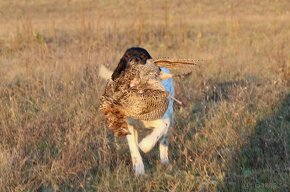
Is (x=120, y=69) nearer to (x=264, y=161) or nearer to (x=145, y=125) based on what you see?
(x=145, y=125)

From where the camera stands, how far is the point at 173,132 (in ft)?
18.9

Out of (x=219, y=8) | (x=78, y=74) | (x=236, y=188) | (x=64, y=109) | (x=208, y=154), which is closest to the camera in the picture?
(x=236, y=188)

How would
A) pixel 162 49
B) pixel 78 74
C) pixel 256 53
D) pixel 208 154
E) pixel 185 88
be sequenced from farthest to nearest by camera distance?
pixel 162 49 < pixel 256 53 < pixel 78 74 < pixel 185 88 < pixel 208 154

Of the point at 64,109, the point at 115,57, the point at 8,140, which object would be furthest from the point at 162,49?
the point at 8,140

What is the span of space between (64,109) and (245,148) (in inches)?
93.3

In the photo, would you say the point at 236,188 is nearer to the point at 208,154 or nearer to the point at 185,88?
the point at 208,154

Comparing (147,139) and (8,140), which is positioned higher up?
(147,139)

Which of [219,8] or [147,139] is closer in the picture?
[147,139]

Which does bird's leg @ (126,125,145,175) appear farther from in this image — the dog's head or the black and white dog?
the dog's head

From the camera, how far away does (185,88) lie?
24.9 ft

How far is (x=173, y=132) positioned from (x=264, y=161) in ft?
Answer: 4.00

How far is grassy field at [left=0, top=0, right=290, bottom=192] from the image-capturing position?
436 centimetres

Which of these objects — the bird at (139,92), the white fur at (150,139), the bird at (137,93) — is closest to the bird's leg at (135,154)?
the white fur at (150,139)

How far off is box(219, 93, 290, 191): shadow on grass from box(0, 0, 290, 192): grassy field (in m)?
0.01
